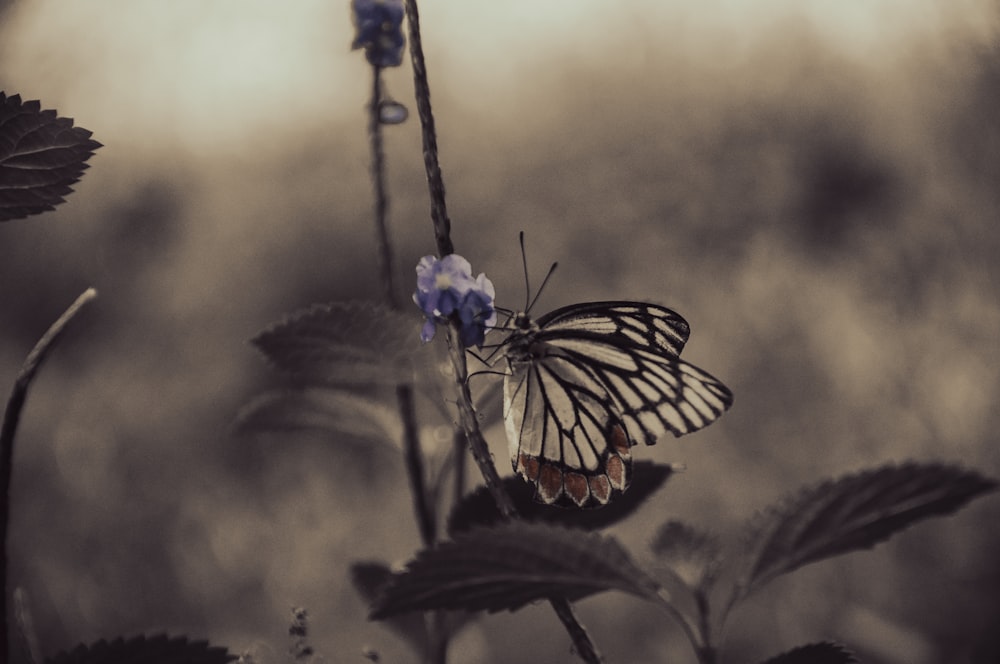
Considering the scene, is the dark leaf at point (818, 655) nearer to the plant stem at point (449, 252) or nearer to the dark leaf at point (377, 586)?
the plant stem at point (449, 252)

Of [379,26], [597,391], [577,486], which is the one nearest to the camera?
[577,486]

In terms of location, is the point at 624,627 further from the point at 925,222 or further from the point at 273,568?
the point at 925,222

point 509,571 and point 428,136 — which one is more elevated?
point 428,136

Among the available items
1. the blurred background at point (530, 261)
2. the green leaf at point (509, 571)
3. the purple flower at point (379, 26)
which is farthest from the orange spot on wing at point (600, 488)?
the blurred background at point (530, 261)

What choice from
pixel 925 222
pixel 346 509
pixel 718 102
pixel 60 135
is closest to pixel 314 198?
pixel 346 509

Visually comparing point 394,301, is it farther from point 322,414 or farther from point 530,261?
point 530,261

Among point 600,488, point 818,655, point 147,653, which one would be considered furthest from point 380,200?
point 818,655
